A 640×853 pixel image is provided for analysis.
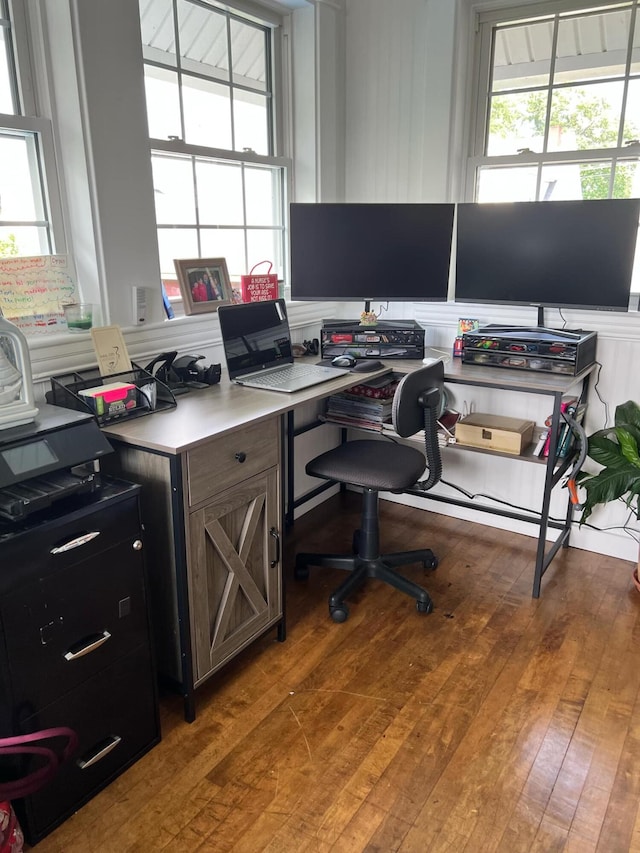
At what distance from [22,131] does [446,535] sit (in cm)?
231

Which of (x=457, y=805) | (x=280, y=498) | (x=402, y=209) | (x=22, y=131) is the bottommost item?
(x=457, y=805)

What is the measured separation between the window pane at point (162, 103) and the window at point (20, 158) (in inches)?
18.1

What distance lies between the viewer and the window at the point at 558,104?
2.50 meters

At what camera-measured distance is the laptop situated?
2.21m

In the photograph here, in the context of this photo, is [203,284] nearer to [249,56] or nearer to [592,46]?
[249,56]

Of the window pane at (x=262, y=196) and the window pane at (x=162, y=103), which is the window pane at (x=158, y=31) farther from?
the window pane at (x=262, y=196)

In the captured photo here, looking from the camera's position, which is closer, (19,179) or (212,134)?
(19,179)

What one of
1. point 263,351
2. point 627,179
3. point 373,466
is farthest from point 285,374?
point 627,179

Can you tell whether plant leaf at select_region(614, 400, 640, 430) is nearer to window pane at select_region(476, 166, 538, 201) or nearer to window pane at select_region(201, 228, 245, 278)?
window pane at select_region(476, 166, 538, 201)

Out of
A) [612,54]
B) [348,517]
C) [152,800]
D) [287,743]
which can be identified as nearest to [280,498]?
[287,743]

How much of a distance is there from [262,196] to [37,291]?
131cm

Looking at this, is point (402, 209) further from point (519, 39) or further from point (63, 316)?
point (63, 316)

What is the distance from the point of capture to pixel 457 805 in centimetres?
156

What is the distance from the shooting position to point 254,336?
2330mm
